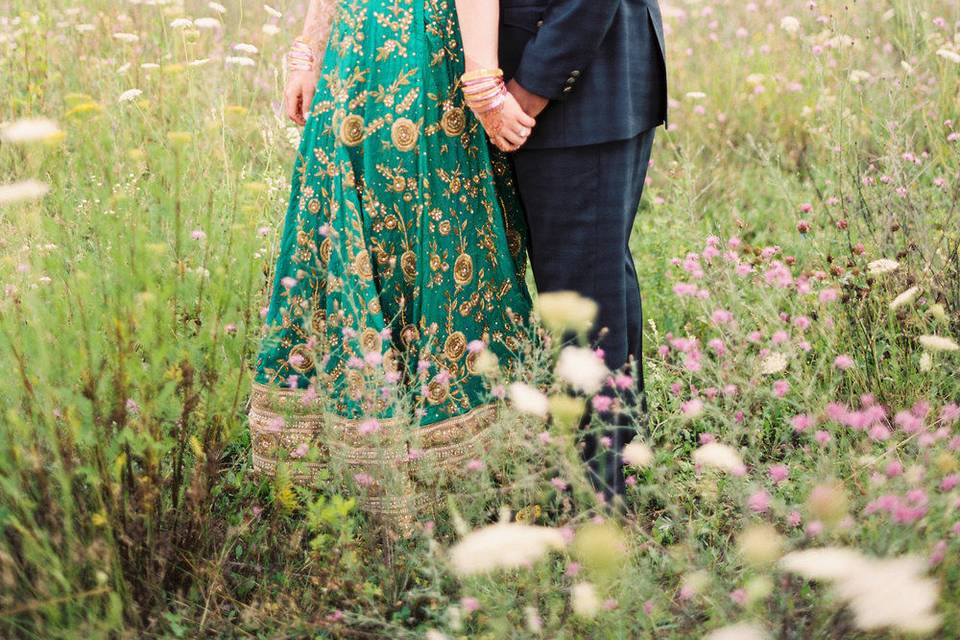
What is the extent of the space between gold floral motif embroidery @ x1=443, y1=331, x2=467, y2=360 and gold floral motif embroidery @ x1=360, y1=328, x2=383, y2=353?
16 cm

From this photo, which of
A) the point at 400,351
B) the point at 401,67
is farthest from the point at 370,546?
the point at 401,67

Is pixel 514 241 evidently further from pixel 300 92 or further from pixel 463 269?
pixel 300 92

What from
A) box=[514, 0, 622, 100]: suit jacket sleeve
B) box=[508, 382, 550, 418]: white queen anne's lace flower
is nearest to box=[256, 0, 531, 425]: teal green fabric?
box=[514, 0, 622, 100]: suit jacket sleeve

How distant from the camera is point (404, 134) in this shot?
1.86 meters

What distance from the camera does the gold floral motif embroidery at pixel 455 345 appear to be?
197cm

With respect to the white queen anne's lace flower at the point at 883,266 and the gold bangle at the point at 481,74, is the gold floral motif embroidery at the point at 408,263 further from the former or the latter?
the white queen anne's lace flower at the point at 883,266

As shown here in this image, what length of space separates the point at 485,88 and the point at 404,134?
0.72 feet

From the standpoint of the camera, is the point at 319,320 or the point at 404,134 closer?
the point at 404,134

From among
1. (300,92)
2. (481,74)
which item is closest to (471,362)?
(481,74)

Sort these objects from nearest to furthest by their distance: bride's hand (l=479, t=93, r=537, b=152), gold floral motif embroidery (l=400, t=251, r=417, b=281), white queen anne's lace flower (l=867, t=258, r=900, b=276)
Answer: bride's hand (l=479, t=93, r=537, b=152)
gold floral motif embroidery (l=400, t=251, r=417, b=281)
white queen anne's lace flower (l=867, t=258, r=900, b=276)

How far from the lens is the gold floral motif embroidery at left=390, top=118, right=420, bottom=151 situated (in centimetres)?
185

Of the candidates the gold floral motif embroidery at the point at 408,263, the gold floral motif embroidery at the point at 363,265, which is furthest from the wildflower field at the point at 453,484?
the gold floral motif embroidery at the point at 408,263

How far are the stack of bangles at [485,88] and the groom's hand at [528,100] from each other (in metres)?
0.02

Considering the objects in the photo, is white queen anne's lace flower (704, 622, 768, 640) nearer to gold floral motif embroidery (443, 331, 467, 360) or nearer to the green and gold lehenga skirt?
the green and gold lehenga skirt
